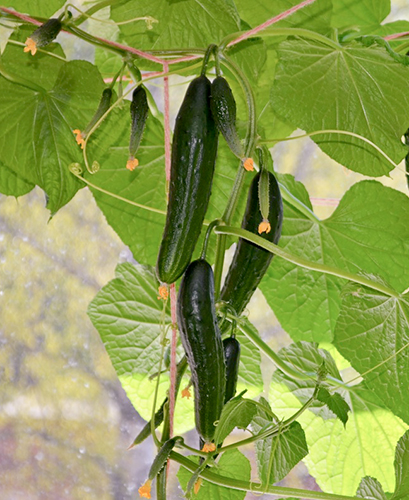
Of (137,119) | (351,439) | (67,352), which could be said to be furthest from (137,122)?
(67,352)

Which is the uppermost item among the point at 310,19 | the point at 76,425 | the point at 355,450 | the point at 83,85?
the point at 310,19

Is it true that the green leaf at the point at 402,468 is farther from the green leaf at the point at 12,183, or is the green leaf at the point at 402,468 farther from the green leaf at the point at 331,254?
the green leaf at the point at 12,183

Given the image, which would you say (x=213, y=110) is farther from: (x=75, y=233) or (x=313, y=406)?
(x=75, y=233)

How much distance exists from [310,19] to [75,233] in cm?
65

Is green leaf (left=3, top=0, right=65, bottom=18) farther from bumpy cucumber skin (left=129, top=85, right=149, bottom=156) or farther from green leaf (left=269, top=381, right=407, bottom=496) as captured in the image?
green leaf (left=269, top=381, right=407, bottom=496)

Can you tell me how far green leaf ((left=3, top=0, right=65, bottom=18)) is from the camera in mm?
534

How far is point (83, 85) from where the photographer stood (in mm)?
503

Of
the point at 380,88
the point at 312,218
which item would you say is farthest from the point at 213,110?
the point at 312,218

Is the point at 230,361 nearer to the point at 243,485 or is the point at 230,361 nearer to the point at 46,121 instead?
the point at 243,485

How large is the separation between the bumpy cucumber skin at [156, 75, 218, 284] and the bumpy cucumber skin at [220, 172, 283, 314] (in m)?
0.05

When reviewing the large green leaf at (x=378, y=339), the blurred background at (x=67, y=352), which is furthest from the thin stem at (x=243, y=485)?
the blurred background at (x=67, y=352)

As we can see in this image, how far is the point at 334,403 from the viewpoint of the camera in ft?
1.64

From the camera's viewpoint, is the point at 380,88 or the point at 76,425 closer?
the point at 380,88

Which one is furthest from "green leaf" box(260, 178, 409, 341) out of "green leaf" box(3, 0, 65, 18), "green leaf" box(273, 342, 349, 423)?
"green leaf" box(3, 0, 65, 18)
